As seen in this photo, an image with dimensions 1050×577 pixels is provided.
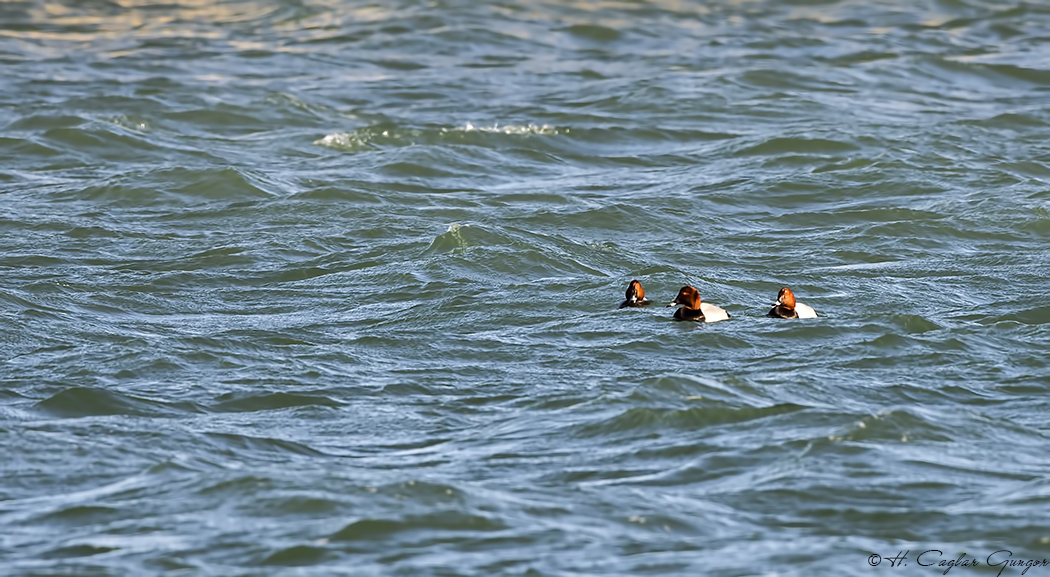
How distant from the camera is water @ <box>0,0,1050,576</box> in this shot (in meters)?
6.97

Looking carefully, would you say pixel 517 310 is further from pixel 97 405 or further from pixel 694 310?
pixel 97 405

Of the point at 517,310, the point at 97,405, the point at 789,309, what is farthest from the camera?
the point at 517,310

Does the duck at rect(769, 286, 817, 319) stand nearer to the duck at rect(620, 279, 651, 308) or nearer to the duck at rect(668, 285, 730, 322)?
the duck at rect(668, 285, 730, 322)

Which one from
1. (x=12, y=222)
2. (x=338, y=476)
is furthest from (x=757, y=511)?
(x=12, y=222)

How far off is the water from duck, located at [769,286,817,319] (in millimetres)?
177

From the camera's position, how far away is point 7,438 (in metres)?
7.93

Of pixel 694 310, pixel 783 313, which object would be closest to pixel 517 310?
pixel 694 310

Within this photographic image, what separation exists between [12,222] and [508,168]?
17.6 feet

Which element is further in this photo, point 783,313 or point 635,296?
point 635,296

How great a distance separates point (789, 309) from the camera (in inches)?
416

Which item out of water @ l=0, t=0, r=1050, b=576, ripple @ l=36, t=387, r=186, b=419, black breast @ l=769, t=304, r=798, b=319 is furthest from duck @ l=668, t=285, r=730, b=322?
ripple @ l=36, t=387, r=186, b=419

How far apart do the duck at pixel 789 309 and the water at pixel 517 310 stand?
177 mm

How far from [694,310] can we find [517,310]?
1274 mm

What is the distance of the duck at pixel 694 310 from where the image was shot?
34.8ft
